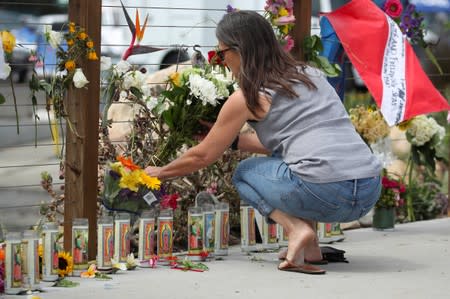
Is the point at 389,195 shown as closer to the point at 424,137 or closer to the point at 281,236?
the point at 424,137

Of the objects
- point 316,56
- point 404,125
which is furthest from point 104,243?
point 404,125

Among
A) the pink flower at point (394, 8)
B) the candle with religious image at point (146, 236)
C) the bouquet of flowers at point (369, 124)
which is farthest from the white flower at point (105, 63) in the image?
the pink flower at point (394, 8)

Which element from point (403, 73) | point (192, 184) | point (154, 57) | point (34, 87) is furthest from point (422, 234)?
point (154, 57)

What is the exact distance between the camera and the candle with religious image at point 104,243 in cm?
505

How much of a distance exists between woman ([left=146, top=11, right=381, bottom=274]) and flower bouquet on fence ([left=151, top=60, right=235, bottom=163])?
1.19ft

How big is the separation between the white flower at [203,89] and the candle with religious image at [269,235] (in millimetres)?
778

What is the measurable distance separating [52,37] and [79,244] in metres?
1.00

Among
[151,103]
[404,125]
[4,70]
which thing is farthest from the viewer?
[404,125]

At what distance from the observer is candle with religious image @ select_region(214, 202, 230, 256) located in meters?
5.57

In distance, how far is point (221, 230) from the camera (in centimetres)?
560

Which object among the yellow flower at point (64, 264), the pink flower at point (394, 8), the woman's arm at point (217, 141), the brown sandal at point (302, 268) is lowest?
the brown sandal at point (302, 268)

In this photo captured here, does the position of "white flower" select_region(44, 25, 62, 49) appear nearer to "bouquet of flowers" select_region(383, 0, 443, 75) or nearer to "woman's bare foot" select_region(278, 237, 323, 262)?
"woman's bare foot" select_region(278, 237, 323, 262)

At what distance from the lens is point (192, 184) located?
6.27 meters

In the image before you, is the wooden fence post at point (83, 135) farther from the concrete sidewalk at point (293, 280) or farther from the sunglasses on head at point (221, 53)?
the sunglasses on head at point (221, 53)
